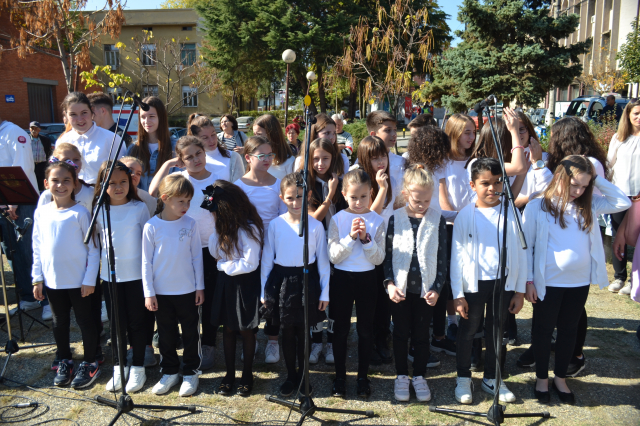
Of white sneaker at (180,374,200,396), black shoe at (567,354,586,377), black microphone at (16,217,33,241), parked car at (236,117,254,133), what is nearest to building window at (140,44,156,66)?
parked car at (236,117,254,133)

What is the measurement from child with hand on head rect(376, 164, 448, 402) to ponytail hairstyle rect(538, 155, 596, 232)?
74 cm

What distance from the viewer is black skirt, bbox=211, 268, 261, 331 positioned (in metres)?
3.30

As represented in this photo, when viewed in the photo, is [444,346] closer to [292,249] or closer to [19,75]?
[292,249]

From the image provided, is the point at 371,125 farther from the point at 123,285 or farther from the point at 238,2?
the point at 238,2

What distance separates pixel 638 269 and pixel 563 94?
41296mm

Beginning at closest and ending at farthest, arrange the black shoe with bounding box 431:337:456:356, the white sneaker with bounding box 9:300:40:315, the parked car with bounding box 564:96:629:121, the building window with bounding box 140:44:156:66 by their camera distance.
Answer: the black shoe with bounding box 431:337:456:356
the white sneaker with bounding box 9:300:40:315
the parked car with bounding box 564:96:629:121
the building window with bounding box 140:44:156:66

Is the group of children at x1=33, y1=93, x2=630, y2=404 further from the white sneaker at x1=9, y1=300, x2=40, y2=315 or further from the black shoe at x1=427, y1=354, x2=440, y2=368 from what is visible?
the white sneaker at x1=9, y1=300, x2=40, y2=315

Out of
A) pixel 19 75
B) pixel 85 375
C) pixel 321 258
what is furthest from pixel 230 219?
pixel 19 75

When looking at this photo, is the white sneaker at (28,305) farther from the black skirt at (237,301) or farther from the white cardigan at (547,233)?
the white cardigan at (547,233)

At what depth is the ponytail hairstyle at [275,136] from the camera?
4.29 meters

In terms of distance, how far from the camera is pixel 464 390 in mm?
3289

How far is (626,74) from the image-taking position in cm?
1727

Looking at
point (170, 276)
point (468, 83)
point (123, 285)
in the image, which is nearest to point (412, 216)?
point (170, 276)

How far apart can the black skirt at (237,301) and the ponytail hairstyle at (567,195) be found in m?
2.11
